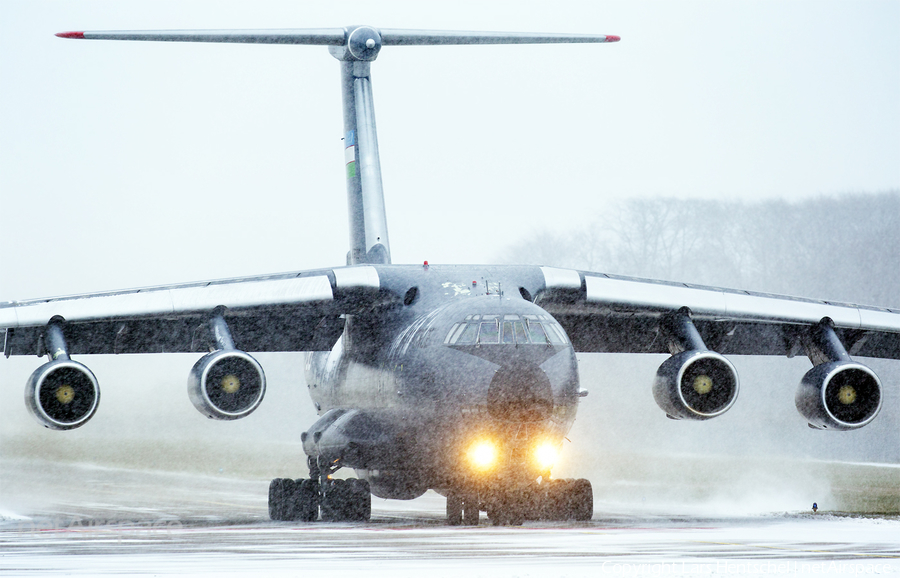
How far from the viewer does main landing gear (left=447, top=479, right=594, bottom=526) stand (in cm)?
1331

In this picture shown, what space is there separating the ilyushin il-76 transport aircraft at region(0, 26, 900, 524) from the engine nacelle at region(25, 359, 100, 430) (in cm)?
2

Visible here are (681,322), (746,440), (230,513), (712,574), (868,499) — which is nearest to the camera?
(712,574)

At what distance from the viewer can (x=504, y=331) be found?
42.6ft

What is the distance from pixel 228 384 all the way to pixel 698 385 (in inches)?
216

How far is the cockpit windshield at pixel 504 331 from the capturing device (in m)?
12.9

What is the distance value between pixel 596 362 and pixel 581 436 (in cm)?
475

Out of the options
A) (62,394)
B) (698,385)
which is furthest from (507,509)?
(62,394)

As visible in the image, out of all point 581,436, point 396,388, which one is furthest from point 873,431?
point 396,388

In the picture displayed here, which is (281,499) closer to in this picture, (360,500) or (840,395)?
(360,500)

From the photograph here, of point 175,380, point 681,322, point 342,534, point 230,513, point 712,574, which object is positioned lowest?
point 712,574

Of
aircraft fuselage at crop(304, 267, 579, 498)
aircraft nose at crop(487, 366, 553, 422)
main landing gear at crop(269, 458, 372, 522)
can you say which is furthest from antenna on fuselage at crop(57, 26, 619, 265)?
aircraft nose at crop(487, 366, 553, 422)

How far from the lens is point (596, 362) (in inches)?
1425

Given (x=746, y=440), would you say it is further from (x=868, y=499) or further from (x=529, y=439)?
(x=529, y=439)

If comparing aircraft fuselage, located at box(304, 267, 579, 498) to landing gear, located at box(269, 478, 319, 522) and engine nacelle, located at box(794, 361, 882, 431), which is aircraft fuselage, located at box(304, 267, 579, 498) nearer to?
landing gear, located at box(269, 478, 319, 522)
